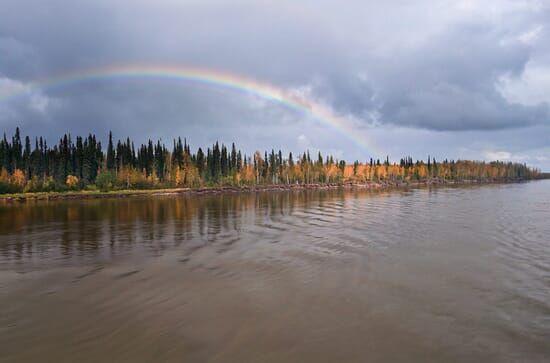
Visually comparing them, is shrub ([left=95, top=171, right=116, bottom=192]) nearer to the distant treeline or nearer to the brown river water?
the distant treeline

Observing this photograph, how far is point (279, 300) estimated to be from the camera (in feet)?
44.8

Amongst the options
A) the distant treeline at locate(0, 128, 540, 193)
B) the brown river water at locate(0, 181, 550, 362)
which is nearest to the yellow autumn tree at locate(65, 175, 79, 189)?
the distant treeline at locate(0, 128, 540, 193)

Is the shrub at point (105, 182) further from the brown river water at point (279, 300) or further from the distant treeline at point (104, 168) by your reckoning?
the brown river water at point (279, 300)

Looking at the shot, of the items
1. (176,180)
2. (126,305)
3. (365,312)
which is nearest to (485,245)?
(365,312)

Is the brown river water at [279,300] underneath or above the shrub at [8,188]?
underneath

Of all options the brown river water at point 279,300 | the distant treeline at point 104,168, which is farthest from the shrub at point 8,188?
the brown river water at point 279,300

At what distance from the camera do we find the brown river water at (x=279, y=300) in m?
9.68

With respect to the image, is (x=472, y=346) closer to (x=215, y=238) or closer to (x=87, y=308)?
(x=87, y=308)

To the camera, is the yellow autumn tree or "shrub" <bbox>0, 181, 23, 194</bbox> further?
the yellow autumn tree

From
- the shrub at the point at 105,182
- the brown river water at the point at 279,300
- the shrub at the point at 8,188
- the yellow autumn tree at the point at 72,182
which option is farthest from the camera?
the shrub at the point at 105,182

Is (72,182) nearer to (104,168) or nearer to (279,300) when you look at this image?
(104,168)

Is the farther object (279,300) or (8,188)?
(8,188)

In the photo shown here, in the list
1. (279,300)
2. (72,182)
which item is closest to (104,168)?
(72,182)

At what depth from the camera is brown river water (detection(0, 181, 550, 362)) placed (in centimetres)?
968
